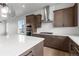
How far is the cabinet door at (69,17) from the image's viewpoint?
2.98 metres

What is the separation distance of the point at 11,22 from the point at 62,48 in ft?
5.71

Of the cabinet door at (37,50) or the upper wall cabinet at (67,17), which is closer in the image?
the cabinet door at (37,50)

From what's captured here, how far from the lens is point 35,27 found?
449cm

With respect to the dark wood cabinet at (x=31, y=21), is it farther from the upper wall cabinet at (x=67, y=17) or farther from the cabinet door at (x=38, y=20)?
the upper wall cabinet at (x=67, y=17)

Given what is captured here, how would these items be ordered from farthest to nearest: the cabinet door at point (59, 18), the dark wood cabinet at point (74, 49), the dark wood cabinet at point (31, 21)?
1. the dark wood cabinet at point (31, 21)
2. the cabinet door at point (59, 18)
3. the dark wood cabinet at point (74, 49)

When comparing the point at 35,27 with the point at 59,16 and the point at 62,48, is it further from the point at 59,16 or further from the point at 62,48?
the point at 62,48

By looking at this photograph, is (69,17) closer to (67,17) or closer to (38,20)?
(67,17)

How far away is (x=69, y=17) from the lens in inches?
120

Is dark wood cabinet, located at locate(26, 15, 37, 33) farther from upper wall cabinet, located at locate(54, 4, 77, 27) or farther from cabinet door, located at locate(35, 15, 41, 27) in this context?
upper wall cabinet, located at locate(54, 4, 77, 27)

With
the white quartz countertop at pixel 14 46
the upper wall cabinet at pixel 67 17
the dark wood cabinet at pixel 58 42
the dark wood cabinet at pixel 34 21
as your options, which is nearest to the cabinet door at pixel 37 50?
the white quartz countertop at pixel 14 46

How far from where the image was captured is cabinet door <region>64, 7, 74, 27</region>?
2.98m

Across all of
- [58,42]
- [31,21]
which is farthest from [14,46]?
[31,21]

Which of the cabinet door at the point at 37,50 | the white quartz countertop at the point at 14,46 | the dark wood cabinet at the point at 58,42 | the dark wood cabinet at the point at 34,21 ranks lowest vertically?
the dark wood cabinet at the point at 58,42

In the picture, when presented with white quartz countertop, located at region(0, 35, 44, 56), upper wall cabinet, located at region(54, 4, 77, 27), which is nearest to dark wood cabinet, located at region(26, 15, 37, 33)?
upper wall cabinet, located at region(54, 4, 77, 27)
